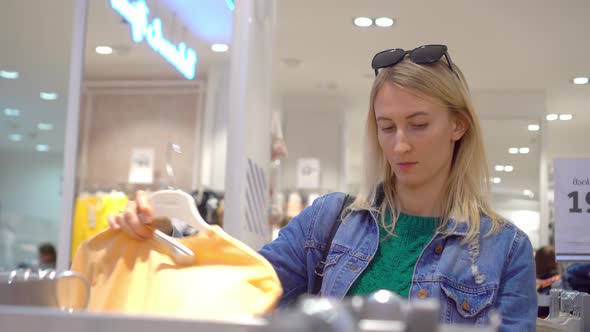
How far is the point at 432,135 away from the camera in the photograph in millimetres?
1637

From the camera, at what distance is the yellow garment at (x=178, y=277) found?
1.13 m

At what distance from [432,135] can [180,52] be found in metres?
2.94

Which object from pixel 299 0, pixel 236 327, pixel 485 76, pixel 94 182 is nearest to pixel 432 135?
pixel 236 327

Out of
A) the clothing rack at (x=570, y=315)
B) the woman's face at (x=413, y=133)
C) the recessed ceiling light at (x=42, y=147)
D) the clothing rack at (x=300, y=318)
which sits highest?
→ the recessed ceiling light at (x=42, y=147)

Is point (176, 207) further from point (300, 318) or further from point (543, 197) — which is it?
point (543, 197)

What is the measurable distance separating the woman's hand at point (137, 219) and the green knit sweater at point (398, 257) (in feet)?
1.69

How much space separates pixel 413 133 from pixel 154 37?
259 centimetres

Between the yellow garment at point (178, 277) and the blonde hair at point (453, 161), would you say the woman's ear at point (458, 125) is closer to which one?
the blonde hair at point (453, 161)

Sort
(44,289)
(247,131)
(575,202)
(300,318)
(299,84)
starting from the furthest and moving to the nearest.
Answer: (299,84), (247,131), (575,202), (44,289), (300,318)

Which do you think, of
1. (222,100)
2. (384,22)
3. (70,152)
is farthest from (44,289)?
(384,22)

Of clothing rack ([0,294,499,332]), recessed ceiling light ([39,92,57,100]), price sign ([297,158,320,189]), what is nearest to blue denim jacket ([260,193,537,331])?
clothing rack ([0,294,499,332])

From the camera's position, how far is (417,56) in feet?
5.50

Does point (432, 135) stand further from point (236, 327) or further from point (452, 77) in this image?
point (236, 327)

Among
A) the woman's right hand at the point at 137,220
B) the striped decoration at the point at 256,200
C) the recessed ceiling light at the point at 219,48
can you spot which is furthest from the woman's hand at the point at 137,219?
the recessed ceiling light at the point at 219,48
